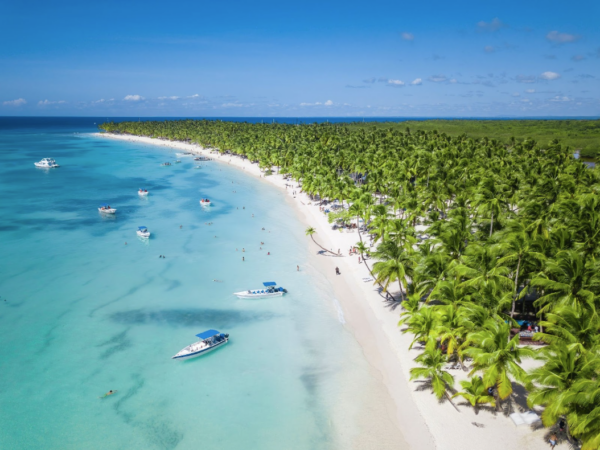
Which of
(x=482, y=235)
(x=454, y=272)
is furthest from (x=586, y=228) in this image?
(x=454, y=272)

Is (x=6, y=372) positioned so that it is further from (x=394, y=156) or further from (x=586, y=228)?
(x=394, y=156)

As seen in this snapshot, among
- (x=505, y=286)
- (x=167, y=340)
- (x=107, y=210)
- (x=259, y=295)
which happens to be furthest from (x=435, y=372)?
(x=107, y=210)

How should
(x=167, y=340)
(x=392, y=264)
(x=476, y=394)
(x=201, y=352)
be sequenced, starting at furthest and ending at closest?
(x=167, y=340) < (x=392, y=264) < (x=201, y=352) < (x=476, y=394)

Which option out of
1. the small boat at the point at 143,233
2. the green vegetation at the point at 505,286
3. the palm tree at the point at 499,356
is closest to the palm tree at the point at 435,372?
the green vegetation at the point at 505,286

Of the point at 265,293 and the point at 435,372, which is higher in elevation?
the point at 435,372

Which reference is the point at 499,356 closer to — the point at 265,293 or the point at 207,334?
the point at 207,334

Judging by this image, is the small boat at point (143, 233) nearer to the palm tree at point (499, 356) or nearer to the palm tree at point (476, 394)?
the palm tree at point (476, 394)
